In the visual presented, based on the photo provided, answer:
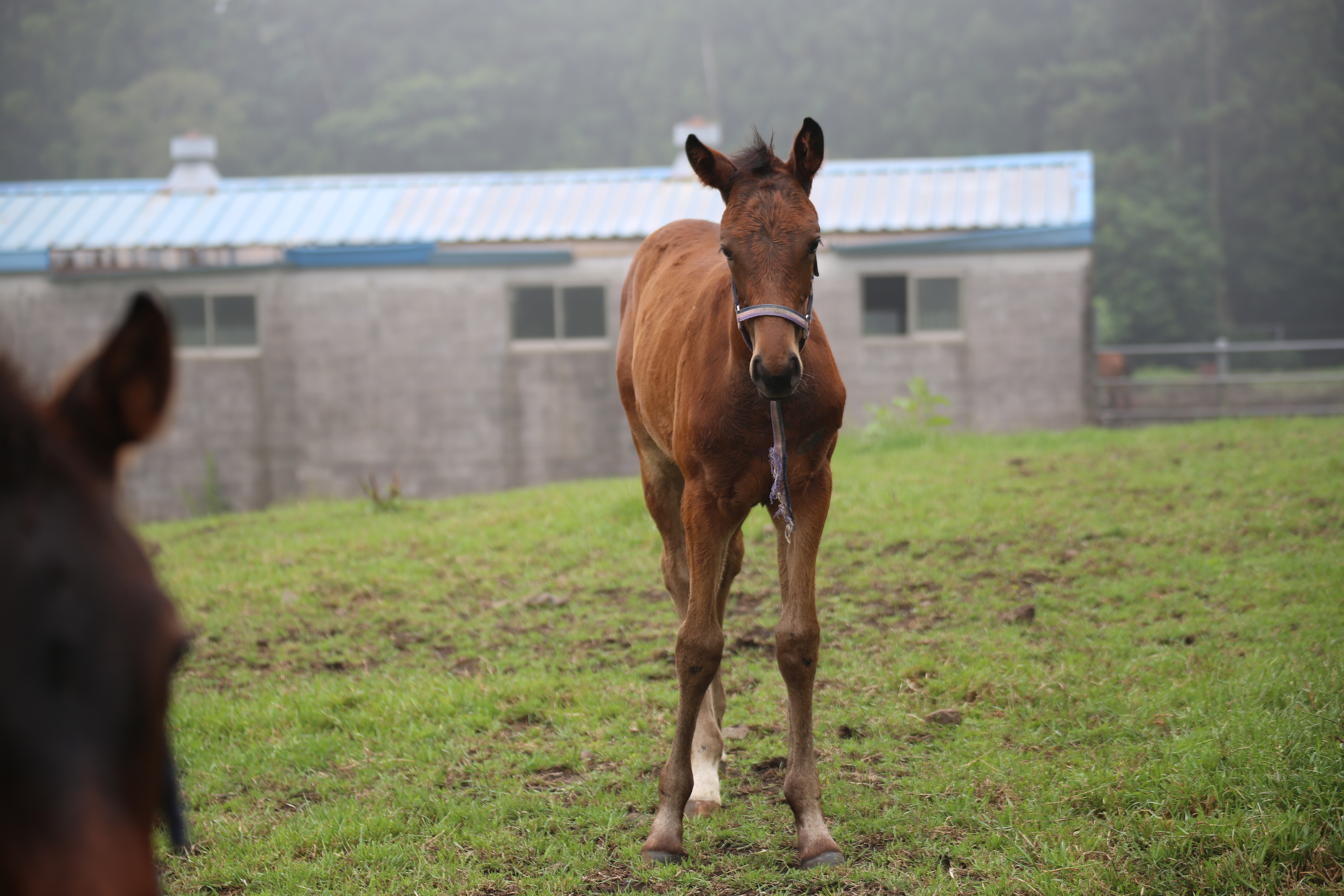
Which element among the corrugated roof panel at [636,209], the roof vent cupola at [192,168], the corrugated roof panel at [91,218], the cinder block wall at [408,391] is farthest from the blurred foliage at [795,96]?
the corrugated roof panel at [91,218]

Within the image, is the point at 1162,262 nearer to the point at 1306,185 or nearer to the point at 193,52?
the point at 1306,185

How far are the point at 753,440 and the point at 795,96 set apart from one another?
49.8m

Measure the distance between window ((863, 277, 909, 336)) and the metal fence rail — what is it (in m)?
2.83

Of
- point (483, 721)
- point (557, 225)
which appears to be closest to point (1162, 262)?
point (557, 225)

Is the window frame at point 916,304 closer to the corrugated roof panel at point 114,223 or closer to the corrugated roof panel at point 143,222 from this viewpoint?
the corrugated roof panel at point 143,222

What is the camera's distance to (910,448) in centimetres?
1077

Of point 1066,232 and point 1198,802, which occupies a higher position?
point 1066,232

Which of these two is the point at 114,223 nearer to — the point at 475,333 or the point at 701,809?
the point at 475,333

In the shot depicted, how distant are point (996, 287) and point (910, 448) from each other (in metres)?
5.31

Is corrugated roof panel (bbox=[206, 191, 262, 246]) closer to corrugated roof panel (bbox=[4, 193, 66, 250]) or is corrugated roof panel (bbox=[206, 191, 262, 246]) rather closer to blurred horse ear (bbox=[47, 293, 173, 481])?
corrugated roof panel (bbox=[4, 193, 66, 250])

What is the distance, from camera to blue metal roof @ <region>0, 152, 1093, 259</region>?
15.7 metres

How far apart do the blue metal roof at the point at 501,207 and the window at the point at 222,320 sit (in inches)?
32.1

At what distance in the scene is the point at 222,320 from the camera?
1583 centimetres

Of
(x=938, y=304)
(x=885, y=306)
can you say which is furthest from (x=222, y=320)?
(x=938, y=304)
